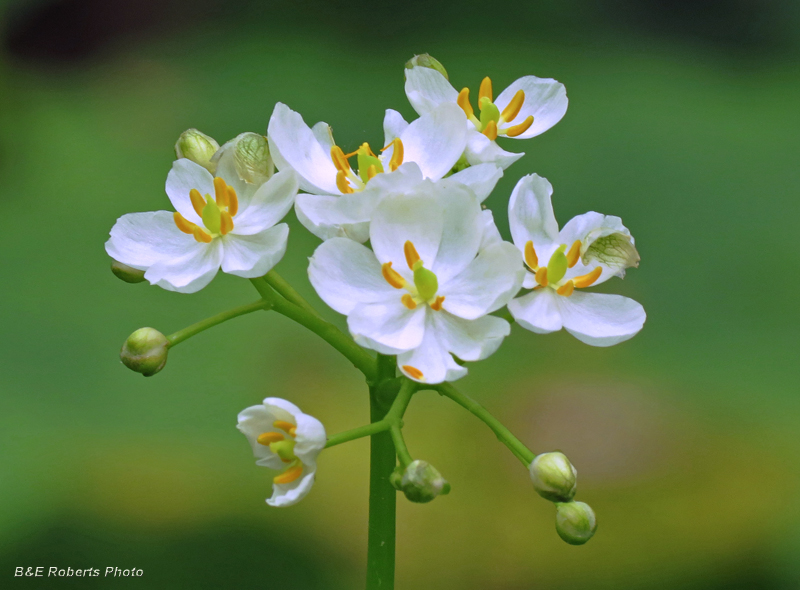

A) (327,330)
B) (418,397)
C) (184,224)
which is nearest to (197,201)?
(184,224)

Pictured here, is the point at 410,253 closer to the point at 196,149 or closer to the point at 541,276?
the point at 541,276

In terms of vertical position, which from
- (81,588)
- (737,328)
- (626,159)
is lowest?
(81,588)

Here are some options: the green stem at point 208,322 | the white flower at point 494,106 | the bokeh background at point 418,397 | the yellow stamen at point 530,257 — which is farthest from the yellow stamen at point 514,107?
the bokeh background at point 418,397

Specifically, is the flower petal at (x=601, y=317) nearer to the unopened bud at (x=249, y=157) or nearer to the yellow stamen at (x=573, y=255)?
the yellow stamen at (x=573, y=255)

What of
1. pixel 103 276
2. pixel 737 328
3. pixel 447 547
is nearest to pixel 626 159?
pixel 737 328

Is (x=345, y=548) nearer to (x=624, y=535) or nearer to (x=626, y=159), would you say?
(x=624, y=535)
